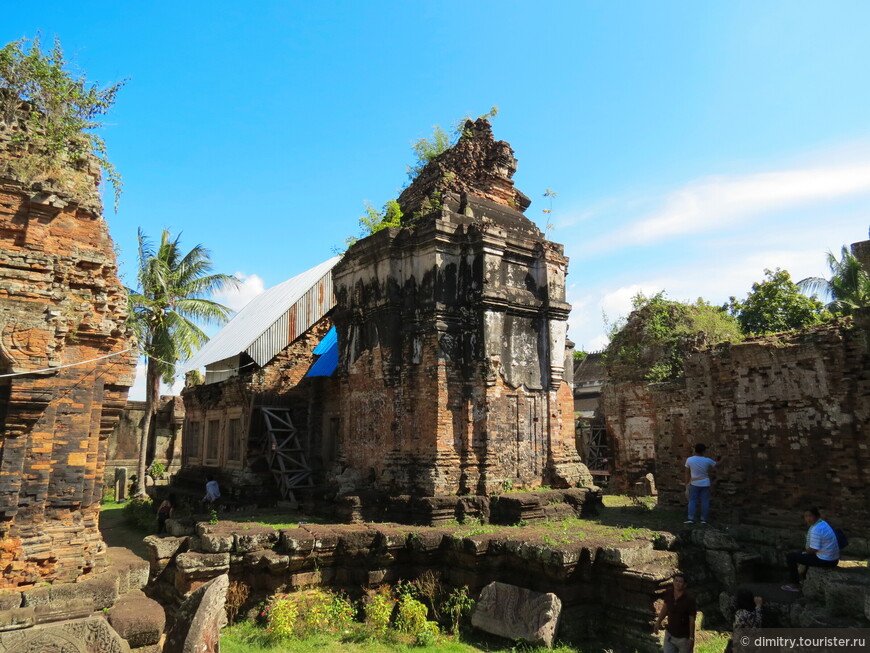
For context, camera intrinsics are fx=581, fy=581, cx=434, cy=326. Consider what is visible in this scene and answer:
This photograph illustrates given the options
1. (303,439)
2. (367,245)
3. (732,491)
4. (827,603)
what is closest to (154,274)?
(303,439)

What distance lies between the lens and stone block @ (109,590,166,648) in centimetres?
550

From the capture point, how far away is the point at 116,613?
5777 millimetres

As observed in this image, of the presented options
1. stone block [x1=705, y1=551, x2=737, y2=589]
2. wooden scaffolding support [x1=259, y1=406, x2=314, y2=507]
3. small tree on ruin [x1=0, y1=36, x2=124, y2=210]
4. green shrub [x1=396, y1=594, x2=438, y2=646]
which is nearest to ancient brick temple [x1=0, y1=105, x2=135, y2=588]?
small tree on ruin [x1=0, y1=36, x2=124, y2=210]

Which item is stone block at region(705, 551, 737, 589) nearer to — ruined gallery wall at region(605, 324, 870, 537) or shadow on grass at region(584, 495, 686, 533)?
shadow on grass at region(584, 495, 686, 533)

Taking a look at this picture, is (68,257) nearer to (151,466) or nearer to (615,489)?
(615,489)

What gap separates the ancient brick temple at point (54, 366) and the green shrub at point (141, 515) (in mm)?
8302

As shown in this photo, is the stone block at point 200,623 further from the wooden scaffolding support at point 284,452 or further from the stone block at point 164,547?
the wooden scaffolding support at point 284,452

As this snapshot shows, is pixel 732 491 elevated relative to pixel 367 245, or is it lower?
lower

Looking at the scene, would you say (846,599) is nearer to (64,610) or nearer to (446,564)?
(446,564)

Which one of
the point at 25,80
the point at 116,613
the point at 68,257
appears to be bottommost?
the point at 116,613

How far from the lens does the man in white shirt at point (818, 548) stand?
21.8ft

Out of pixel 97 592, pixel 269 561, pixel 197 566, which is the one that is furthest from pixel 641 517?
pixel 97 592

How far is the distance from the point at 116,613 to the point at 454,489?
5151 mm

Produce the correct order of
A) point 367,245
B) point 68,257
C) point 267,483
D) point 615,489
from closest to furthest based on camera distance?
point 68,257
point 367,245
point 267,483
point 615,489
